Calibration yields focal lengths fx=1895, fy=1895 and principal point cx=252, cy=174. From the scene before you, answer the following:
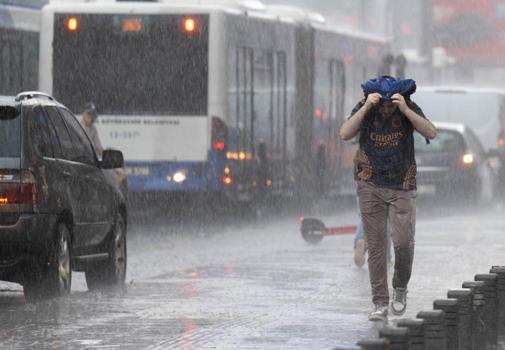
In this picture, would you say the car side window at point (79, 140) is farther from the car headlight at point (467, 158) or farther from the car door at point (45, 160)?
the car headlight at point (467, 158)

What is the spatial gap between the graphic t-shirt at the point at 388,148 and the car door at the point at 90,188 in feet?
11.0

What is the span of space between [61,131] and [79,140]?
566 mm

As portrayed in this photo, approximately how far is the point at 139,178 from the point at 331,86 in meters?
8.93

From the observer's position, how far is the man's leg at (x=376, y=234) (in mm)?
12531

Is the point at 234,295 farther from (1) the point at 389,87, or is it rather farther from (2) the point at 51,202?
(1) the point at 389,87

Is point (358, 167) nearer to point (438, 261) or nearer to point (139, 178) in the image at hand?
point (438, 261)

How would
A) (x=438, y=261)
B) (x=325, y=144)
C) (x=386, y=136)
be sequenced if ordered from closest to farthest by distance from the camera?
(x=386, y=136), (x=438, y=261), (x=325, y=144)

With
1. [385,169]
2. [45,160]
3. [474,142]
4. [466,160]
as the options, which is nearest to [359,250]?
[45,160]

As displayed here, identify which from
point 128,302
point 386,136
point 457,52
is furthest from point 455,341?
point 457,52

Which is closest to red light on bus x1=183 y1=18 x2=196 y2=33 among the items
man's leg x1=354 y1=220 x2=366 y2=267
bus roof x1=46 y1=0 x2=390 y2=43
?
bus roof x1=46 y1=0 x2=390 y2=43

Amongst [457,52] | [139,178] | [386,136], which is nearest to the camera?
[386,136]

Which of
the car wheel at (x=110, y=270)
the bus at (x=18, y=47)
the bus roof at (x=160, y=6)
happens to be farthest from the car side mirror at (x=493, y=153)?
the car wheel at (x=110, y=270)

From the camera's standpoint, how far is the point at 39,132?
14.4 metres

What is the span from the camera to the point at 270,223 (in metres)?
28.8
